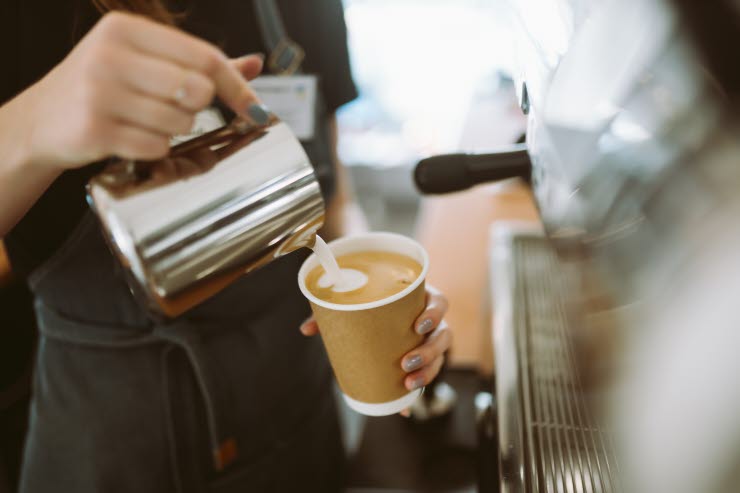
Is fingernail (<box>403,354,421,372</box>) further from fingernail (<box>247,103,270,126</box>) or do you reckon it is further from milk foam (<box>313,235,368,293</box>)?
fingernail (<box>247,103,270,126</box>)

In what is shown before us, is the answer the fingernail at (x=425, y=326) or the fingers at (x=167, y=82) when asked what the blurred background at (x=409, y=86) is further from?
the fingers at (x=167, y=82)

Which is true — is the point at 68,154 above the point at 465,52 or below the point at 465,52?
above

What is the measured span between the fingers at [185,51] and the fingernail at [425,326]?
299mm

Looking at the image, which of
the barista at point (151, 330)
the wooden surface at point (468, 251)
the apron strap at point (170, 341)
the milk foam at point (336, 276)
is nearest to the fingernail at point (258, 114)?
the barista at point (151, 330)

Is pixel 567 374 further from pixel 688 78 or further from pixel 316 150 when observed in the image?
pixel 316 150

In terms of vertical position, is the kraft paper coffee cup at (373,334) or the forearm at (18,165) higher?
the forearm at (18,165)

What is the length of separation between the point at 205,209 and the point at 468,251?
1.04m

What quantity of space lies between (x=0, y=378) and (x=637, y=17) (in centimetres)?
144

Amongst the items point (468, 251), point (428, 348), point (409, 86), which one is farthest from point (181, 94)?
point (409, 86)

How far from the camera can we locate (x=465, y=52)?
2.91m

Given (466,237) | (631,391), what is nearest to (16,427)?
(466,237)

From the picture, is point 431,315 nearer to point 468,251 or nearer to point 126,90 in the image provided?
point 126,90

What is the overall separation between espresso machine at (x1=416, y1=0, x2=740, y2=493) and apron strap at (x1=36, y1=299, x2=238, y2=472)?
1.36ft

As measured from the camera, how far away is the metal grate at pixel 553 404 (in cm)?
47
